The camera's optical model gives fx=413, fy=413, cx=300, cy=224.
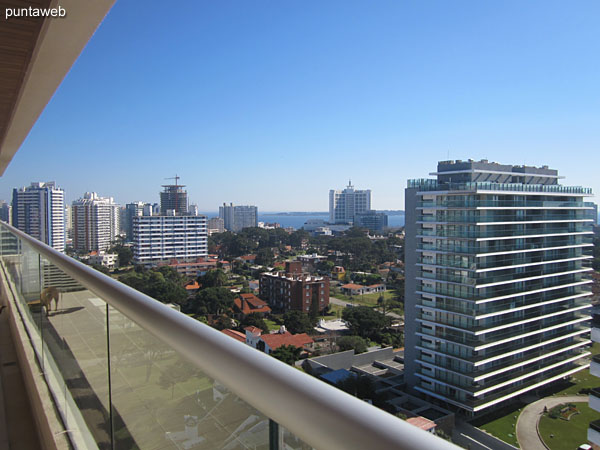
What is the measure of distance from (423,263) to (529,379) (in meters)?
6.64

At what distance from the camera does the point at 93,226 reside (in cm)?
2739

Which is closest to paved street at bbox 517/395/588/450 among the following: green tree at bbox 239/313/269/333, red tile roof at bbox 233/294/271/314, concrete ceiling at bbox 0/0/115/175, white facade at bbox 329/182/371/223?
green tree at bbox 239/313/269/333

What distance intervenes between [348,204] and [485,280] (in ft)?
186

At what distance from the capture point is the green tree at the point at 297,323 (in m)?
19.6

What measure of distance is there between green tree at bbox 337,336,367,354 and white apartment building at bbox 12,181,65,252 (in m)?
12.6

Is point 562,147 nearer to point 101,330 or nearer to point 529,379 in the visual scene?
point 529,379

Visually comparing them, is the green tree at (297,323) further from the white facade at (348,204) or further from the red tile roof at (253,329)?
the white facade at (348,204)

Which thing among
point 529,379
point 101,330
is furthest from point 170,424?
point 529,379

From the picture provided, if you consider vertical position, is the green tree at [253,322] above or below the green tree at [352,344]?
above

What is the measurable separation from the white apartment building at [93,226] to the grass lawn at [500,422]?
842 inches

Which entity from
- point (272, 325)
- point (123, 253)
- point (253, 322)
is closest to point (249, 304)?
point (272, 325)

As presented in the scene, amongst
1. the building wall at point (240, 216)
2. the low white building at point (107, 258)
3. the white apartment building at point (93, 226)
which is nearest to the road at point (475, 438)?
the low white building at point (107, 258)

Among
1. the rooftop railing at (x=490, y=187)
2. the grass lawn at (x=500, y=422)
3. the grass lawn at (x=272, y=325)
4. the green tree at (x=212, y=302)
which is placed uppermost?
the rooftop railing at (x=490, y=187)

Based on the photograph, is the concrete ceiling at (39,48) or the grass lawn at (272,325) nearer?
the concrete ceiling at (39,48)
